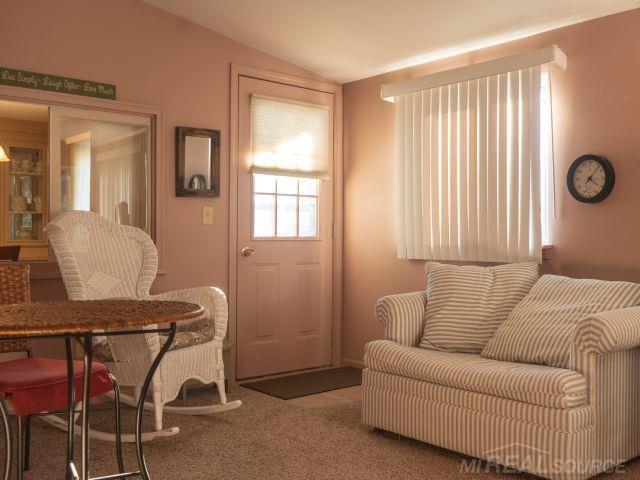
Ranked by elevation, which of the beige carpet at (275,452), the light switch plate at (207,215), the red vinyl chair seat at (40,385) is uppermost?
the light switch plate at (207,215)

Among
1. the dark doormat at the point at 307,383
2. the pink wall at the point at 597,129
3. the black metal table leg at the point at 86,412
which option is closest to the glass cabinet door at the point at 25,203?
the dark doormat at the point at 307,383

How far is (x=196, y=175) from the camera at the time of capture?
442cm

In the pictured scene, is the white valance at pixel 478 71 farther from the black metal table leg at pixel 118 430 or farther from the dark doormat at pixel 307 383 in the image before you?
the black metal table leg at pixel 118 430

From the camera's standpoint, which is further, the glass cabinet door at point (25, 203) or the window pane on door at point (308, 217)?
the window pane on door at point (308, 217)

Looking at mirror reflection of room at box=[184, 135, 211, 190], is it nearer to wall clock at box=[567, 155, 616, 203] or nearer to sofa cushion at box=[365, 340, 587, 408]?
sofa cushion at box=[365, 340, 587, 408]

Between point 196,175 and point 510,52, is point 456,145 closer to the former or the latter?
point 510,52

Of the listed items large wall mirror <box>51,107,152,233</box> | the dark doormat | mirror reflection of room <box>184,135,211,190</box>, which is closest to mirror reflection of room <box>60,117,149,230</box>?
large wall mirror <box>51,107,152,233</box>

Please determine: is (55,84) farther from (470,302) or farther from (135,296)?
(470,302)

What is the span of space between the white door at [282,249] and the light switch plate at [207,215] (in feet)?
0.79

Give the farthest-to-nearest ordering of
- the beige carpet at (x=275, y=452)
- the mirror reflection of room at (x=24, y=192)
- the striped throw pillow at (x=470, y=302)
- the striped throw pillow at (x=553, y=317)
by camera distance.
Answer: the mirror reflection of room at (x=24, y=192) < the striped throw pillow at (x=470, y=302) < the striped throw pillow at (x=553, y=317) < the beige carpet at (x=275, y=452)

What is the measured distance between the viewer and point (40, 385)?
2.30 metres

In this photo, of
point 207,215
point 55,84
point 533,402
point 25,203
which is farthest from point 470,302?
point 25,203

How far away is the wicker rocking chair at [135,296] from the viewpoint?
3232 millimetres

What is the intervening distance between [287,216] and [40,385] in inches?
111
